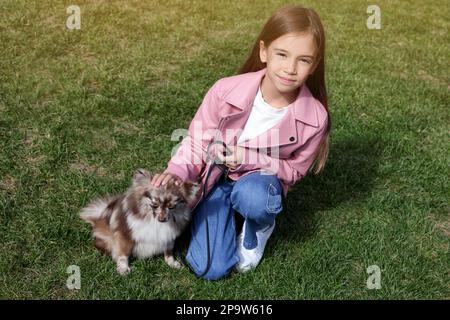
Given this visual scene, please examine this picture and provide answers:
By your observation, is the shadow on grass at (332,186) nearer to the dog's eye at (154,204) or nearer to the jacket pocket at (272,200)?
the jacket pocket at (272,200)

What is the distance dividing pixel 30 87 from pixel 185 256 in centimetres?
271

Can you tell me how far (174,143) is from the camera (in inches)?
183

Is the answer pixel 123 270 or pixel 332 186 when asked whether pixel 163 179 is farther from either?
pixel 332 186

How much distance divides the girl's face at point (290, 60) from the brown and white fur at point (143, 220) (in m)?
0.83

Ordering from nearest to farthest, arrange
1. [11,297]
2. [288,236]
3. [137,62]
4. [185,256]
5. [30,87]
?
[11,297] → [185,256] → [288,236] → [30,87] → [137,62]

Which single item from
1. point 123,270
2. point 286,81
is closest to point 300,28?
point 286,81

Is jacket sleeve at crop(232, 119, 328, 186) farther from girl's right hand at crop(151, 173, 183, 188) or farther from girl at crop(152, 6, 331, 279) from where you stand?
girl's right hand at crop(151, 173, 183, 188)

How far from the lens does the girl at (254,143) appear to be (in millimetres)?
3176

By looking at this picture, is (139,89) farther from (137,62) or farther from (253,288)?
(253,288)

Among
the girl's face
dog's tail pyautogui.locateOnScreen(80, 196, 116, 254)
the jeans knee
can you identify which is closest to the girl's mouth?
the girl's face

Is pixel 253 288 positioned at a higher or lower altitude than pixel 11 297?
lower

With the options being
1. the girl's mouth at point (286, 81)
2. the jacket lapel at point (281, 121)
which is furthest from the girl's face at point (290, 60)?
the jacket lapel at point (281, 121)

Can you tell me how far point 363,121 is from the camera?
17.2ft
